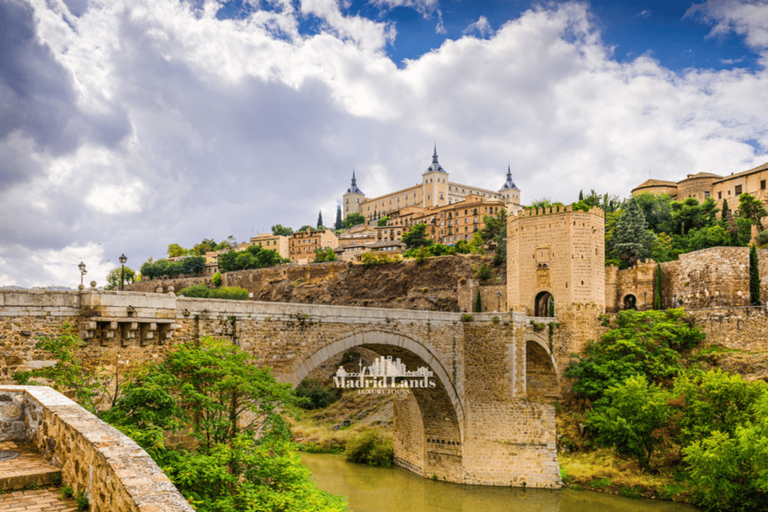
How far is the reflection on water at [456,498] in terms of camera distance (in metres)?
19.5

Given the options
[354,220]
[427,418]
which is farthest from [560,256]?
[354,220]

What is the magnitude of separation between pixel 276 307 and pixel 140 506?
10846mm

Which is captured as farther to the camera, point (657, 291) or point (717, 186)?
point (717, 186)

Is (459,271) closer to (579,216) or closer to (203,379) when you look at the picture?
(579,216)

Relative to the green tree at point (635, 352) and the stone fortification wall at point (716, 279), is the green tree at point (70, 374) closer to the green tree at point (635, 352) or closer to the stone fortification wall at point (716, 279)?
the green tree at point (635, 352)

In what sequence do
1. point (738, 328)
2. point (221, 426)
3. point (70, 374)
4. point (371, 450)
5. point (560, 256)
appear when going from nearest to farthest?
point (70, 374) < point (221, 426) < point (738, 328) < point (371, 450) < point (560, 256)

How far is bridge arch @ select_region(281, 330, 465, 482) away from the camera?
65.3 feet

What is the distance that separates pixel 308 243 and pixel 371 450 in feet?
224

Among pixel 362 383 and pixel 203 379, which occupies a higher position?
pixel 203 379

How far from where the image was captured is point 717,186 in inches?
2210

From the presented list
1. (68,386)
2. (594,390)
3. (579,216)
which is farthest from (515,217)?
(68,386)

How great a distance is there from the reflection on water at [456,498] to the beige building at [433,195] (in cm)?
7843

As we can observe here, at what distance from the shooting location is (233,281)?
69500 millimetres

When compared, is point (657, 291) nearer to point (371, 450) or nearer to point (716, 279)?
point (716, 279)
